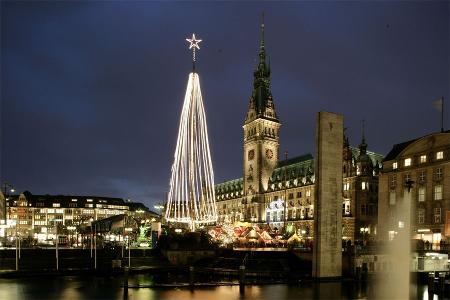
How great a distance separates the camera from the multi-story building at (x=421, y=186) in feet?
351

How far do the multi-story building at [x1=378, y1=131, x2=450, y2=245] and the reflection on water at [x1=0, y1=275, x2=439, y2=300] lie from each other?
41.1 meters

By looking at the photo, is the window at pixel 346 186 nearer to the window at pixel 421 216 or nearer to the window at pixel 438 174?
the window at pixel 421 216

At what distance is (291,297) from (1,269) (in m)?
44.6

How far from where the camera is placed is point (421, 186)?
11275 cm

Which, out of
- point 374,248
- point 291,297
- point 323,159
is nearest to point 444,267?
point 374,248

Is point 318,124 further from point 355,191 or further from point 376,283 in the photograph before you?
point 355,191

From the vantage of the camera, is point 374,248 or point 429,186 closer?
point 374,248

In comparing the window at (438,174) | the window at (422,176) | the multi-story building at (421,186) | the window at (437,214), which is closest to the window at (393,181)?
the multi-story building at (421,186)

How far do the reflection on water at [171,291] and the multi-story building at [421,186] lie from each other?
41123 millimetres

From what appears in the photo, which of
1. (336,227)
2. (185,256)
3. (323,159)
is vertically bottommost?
(185,256)

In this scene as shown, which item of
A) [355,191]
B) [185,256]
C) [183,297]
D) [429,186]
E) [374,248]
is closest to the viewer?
[183,297]

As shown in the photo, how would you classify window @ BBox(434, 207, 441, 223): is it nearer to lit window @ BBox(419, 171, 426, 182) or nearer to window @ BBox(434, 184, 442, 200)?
window @ BBox(434, 184, 442, 200)

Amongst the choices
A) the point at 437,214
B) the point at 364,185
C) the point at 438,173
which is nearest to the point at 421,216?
the point at 437,214

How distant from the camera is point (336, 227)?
7394 centimetres
